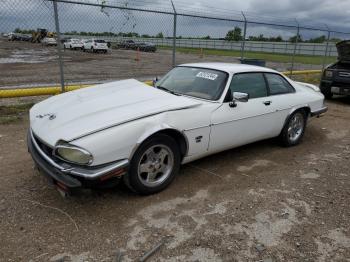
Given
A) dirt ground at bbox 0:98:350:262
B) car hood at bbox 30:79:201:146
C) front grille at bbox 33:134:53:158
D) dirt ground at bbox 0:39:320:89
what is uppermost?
car hood at bbox 30:79:201:146

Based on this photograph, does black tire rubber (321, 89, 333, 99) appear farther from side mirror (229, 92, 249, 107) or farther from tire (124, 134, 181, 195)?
tire (124, 134, 181, 195)

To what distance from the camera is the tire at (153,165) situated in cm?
344

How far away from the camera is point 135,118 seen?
3391 mm

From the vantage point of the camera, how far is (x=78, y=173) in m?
2.99

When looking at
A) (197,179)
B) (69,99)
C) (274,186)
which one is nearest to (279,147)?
(274,186)

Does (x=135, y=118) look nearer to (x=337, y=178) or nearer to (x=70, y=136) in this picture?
(x=70, y=136)

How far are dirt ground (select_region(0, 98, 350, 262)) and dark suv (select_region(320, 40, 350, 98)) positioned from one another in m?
5.59

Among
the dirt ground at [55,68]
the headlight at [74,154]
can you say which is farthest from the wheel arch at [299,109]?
the dirt ground at [55,68]

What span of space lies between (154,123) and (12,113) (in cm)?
462

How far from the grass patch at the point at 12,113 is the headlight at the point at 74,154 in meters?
3.79

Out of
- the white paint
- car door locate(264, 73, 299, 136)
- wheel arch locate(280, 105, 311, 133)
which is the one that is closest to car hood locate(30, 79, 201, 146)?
the white paint

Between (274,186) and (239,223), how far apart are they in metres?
1.07

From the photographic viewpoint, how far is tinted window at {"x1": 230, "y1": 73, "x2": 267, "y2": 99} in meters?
4.50

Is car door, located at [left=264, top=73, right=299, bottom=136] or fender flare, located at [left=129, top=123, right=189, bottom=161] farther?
car door, located at [left=264, top=73, right=299, bottom=136]
